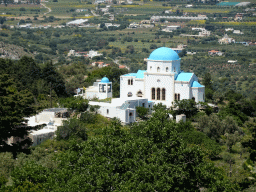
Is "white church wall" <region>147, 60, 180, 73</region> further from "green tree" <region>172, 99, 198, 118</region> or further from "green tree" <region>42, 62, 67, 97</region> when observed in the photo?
"green tree" <region>42, 62, 67, 97</region>

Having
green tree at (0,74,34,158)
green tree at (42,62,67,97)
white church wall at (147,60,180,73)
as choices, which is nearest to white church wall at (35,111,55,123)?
green tree at (0,74,34,158)

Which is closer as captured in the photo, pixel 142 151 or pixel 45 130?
pixel 142 151

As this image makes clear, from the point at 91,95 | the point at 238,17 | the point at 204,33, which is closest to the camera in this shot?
the point at 91,95

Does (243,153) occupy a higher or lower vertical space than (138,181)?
lower

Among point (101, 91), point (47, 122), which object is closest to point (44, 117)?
point (47, 122)

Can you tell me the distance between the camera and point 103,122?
37.8 metres

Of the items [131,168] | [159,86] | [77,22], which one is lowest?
[131,168]

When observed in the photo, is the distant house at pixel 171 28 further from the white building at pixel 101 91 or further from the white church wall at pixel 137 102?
the white church wall at pixel 137 102

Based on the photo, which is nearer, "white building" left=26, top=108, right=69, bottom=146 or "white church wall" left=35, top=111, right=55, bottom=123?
"white building" left=26, top=108, right=69, bottom=146

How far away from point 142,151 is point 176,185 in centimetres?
222

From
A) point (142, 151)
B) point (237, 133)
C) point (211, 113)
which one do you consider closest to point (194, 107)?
point (211, 113)

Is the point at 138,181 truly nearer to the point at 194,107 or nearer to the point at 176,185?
the point at 176,185

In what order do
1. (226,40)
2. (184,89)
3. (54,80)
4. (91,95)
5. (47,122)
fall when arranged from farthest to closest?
1. (226,40)
2. (54,80)
3. (91,95)
4. (184,89)
5. (47,122)

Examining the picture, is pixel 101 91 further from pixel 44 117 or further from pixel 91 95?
pixel 44 117
